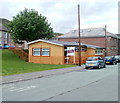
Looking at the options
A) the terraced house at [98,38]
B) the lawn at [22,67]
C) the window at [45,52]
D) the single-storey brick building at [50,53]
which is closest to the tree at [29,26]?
the single-storey brick building at [50,53]

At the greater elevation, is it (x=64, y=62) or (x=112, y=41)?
(x=112, y=41)

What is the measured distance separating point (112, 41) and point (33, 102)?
4744 centimetres

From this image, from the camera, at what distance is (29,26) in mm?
35312

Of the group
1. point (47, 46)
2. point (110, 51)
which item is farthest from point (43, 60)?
point (110, 51)

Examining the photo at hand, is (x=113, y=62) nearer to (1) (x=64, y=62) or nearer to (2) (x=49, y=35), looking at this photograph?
(1) (x=64, y=62)

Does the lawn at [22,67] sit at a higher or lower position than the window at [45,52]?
lower

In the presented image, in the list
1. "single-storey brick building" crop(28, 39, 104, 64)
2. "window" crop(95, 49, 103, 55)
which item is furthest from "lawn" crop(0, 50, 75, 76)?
"window" crop(95, 49, 103, 55)

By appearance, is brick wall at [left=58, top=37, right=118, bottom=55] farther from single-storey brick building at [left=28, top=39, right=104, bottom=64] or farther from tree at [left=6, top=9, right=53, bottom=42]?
single-storey brick building at [left=28, top=39, right=104, bottom=64]

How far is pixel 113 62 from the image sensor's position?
28547 mm

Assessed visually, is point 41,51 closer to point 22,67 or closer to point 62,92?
point 22,67

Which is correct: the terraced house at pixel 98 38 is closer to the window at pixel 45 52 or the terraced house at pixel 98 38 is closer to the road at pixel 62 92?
the window at pixel 45 52

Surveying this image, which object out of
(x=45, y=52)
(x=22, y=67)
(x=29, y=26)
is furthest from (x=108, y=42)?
(x=22, y=67)

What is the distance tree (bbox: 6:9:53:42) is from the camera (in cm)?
3594

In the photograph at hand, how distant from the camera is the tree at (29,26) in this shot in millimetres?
35938
